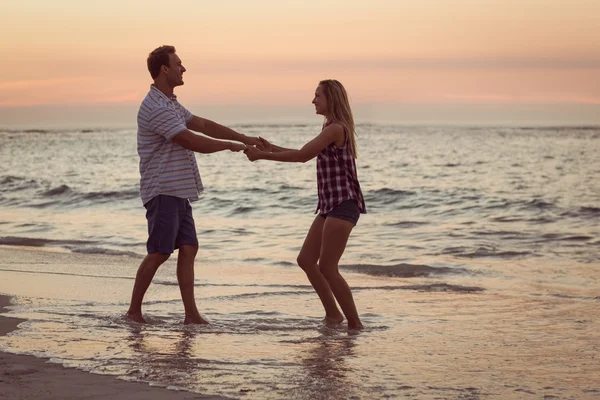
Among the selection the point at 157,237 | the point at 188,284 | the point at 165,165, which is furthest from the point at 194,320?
the point at 165,165

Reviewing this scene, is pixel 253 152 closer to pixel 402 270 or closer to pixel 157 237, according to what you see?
pixel 157 237

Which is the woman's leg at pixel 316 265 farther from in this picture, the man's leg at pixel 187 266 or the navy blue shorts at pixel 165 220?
the navy blue shorts at pixel 165 220

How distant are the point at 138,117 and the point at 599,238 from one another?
888cm

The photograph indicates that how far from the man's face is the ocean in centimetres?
180

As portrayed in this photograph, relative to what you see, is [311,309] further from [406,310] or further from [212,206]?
[212,206]

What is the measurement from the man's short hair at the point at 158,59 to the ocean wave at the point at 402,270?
4287 millimetres

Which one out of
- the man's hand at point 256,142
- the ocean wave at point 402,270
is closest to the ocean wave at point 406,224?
the ocean wave at point 402,270

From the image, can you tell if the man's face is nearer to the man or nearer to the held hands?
the man

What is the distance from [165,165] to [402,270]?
441cm

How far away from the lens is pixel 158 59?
6.09m

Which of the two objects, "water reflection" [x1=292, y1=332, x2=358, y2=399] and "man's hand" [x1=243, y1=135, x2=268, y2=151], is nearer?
"water reflection" [x1=292, y1=332, x2=358, y2=399]

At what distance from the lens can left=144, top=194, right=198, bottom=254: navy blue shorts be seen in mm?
6020

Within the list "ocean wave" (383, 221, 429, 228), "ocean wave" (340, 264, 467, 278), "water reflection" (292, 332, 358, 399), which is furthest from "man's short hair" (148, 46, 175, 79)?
"ocean wave" (383, 221, 429, 228)

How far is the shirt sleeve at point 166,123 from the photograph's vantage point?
231 inches
